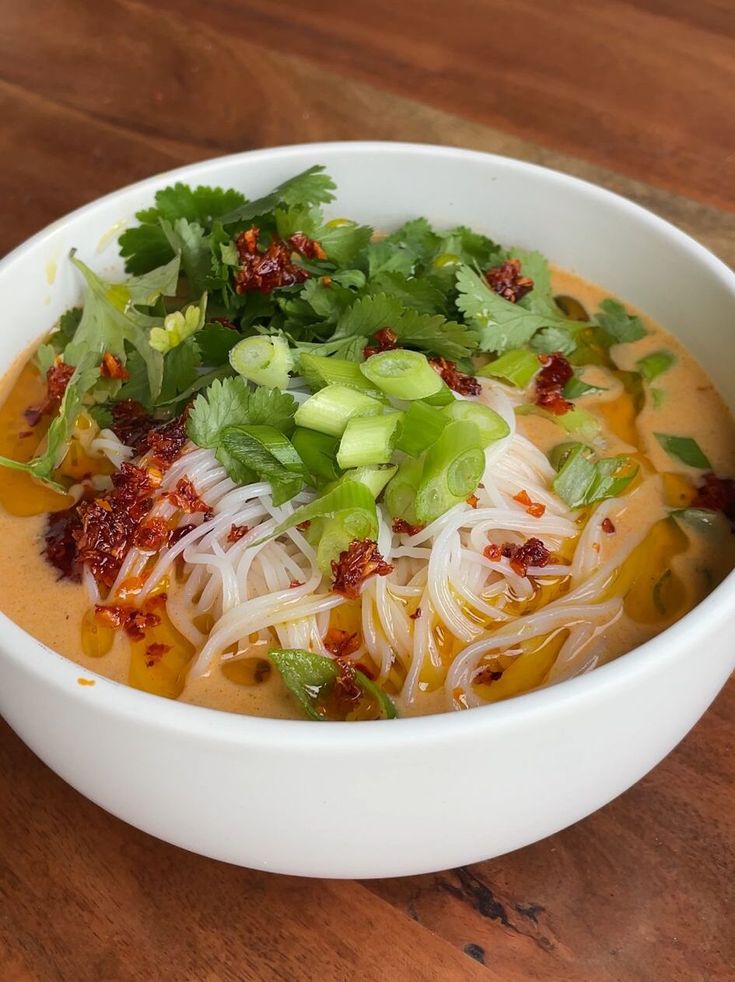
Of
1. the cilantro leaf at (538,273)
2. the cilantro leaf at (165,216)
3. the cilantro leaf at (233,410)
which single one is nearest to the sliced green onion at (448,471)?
the cilantro leaf at (233,410)

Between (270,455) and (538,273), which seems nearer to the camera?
(270,455)

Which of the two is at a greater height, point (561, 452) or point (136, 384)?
point (561, 452)

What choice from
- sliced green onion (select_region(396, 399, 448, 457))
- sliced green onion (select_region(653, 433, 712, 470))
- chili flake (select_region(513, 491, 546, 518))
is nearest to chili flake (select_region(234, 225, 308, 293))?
sliced green onion (select_region(396, 399, 448, 457))

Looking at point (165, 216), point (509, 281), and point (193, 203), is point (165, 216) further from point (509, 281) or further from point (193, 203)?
point (509, 281)

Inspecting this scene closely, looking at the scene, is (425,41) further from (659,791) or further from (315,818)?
(315,818)

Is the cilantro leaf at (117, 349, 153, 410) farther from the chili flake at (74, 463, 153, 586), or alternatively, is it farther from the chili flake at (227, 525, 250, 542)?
the chili flake at (227, 525, 250, 542)

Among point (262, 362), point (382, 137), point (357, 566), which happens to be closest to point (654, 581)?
point (357, 566)

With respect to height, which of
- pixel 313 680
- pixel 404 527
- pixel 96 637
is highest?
pixel 404 527

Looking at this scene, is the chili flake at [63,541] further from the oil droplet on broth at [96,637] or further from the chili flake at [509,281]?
the chili flake at [509,281]
